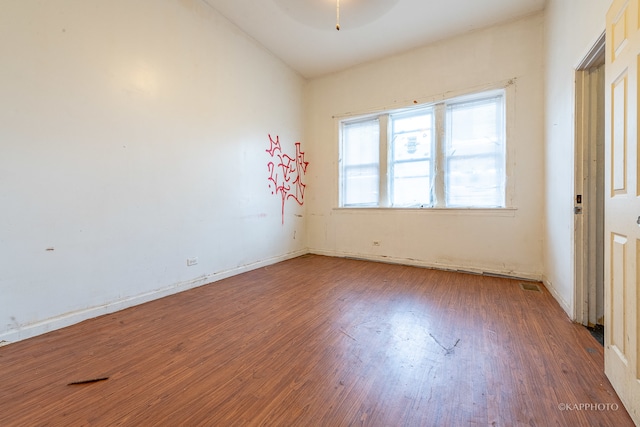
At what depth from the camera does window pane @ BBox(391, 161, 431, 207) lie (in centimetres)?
399

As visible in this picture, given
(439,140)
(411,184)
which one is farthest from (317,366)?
(439,140)

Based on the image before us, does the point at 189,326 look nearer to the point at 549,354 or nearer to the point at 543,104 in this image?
the point at 549,354

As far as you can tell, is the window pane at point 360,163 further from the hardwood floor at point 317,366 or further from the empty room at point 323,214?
the hardwood floor at point 317,366

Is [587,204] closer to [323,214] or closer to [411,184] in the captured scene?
[411,184]

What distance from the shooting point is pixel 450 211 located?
3.75 metres

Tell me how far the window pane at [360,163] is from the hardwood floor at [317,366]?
7.41 feet

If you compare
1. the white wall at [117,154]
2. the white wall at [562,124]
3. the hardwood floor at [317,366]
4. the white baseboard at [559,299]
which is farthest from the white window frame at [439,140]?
the white wall at [117,154]

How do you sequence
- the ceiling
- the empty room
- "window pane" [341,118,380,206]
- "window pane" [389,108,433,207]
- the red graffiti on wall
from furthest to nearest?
"window pane" [341,118,380,206], the red graffiti on wall, "window pane" [389,108,433,207], the ceiling, the empty room

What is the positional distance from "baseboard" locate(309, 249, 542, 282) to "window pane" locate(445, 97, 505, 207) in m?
0.89

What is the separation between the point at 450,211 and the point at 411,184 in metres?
0.72

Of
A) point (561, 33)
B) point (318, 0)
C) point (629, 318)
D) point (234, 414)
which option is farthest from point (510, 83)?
point (234, 414)

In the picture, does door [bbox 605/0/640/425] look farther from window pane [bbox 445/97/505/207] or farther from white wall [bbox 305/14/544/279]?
window pane [bbox 445/97/505/207]

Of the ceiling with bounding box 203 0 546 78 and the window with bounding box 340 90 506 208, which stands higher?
the ceiling with bounding box 203 0 546 78

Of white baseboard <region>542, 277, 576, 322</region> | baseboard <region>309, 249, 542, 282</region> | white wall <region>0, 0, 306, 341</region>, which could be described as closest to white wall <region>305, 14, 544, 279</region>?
baseboard <region>309, 249, 542, 282</region>
